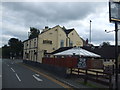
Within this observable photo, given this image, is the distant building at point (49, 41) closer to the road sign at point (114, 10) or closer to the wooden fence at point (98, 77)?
the wooden fence at point (98, 77)

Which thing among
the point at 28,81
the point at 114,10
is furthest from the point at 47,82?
the point at 114,10

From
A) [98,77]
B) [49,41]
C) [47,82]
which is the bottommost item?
[47,82]

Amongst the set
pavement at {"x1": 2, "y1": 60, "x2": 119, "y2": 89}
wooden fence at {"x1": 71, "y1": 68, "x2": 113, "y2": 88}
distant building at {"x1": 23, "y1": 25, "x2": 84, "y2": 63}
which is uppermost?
distant building at {"x1": 23, "y1": 25, "x2": 84, "y2": 63}

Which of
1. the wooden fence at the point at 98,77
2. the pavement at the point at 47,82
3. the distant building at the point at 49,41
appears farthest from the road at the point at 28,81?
the distant building at the point at 49,41

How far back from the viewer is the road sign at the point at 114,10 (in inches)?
441

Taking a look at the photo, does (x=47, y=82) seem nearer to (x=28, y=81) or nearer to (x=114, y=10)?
(x=28, y=81)

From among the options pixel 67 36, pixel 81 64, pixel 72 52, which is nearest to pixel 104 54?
pixel 67 36

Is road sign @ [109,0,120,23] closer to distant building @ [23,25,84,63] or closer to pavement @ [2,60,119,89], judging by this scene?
pavement @ [2,60,119,89]

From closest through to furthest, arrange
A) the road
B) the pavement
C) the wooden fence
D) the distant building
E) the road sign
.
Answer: the road sign < the wooden fence < the pavement < the road < the distant building

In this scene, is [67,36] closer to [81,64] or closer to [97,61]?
[97,61]

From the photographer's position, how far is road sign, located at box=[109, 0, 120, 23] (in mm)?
11203

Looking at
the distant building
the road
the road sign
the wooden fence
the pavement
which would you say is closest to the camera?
the road sign

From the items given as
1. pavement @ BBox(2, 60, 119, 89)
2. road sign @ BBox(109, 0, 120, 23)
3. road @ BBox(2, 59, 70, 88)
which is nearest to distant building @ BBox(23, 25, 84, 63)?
road @ BBox(2, 59, 70, 88)

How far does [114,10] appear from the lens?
37.3 feet
